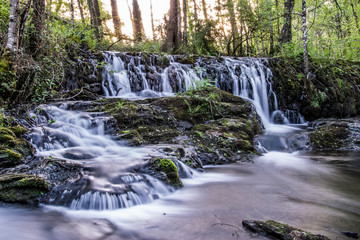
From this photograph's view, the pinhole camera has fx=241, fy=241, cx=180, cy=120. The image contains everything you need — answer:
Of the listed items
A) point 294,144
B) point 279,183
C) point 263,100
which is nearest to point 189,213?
point 279,183

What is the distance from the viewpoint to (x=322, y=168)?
17.8 feet

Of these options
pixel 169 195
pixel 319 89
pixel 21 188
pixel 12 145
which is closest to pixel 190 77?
pixel 319 89

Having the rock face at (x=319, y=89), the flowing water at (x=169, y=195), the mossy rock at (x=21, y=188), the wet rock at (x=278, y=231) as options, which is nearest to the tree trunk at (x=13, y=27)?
the flowing water at (x=169, y=195)

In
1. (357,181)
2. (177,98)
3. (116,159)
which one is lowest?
(357,181)

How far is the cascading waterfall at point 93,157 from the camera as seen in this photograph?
322cm

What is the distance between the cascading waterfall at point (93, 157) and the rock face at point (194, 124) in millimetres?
545

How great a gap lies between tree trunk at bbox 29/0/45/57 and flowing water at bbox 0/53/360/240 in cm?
187

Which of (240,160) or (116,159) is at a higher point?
(116,159)

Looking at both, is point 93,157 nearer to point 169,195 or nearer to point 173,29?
point 169,195

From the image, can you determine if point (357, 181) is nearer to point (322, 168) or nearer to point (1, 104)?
point (322, 168)

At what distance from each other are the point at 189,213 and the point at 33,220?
1836mm

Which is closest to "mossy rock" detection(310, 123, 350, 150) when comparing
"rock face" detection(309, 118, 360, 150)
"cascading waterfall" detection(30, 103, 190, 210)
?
"rock face" detection(309, 118, 360, 150)

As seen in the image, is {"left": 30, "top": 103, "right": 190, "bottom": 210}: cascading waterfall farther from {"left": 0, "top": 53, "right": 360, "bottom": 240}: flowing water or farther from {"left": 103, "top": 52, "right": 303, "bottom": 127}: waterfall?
{"left": 103, "top": 52, "right": 303, "bottom": 127}: waterfall

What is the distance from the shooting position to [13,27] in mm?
5668
